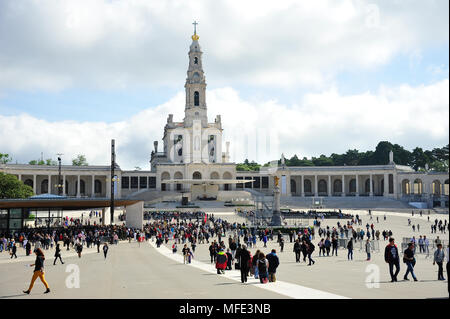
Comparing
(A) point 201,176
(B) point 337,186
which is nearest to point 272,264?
(A) point 201,176

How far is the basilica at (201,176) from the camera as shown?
88.3m

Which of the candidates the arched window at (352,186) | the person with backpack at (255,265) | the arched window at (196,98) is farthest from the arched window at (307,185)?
the person with backpack at (255,265)

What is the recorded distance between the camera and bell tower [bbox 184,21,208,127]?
3910 inches

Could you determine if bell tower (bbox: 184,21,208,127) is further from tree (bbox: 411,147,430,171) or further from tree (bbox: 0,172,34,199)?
tree (bbox: 411,147,430,171)

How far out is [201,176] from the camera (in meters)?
95.1

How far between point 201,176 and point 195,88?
1963 centimetres

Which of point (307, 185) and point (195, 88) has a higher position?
point (195, 88)

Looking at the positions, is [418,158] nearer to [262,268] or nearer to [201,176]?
[201,176]

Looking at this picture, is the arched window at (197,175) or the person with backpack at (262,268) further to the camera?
the arched window at (197,175)

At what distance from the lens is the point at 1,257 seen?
2622 centimetres

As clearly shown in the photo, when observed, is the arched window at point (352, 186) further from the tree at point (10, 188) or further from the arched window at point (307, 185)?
the tree at point (10, 188)

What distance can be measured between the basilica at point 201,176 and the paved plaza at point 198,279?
2411 inches

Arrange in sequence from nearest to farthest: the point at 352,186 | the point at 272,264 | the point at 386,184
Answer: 1. the point at 272,264
2. the point at 386,184
3. the point at 352,186

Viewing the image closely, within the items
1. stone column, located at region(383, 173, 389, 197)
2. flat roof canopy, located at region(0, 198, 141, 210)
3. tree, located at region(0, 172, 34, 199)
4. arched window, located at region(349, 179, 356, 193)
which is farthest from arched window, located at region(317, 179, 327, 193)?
flat roof canopy, located at region(0, 198, 141, 210)
